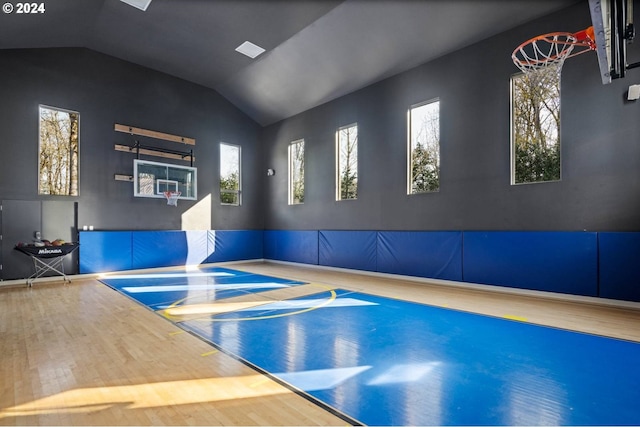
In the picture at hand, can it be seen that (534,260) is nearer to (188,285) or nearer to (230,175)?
(188,285)

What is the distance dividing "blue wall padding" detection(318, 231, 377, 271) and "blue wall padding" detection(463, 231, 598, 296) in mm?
2151

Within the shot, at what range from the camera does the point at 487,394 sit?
2227mm

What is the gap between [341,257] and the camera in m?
8.23

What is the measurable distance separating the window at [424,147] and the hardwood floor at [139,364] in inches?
96.8

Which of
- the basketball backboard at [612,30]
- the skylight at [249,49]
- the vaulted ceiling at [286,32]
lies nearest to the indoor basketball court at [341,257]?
the basketball backboard at [612,30]

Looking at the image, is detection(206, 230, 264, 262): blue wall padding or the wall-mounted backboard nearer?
the wall-mounted backboard

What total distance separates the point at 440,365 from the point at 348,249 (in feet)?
17.6

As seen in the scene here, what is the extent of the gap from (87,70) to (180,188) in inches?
128

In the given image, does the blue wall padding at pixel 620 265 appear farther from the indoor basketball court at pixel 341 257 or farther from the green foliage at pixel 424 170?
the green foliage at pixel 424 170

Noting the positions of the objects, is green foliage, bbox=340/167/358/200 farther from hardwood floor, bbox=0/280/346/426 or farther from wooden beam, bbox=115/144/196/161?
hardwood floor, bbox=0/280/346/426

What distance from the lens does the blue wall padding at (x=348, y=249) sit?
756 centimetres

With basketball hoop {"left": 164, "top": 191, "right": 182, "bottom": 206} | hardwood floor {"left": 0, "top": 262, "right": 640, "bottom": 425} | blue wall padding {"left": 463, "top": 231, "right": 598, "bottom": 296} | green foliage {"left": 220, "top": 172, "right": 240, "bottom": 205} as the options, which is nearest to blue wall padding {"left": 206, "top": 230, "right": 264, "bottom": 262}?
green foliage {"left": 220, "top": 172, "right": 240, "bottom": 205}

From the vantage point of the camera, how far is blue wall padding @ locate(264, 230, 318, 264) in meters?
9.01

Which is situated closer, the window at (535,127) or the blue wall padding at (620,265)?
the blue wall padding at (620,265)
